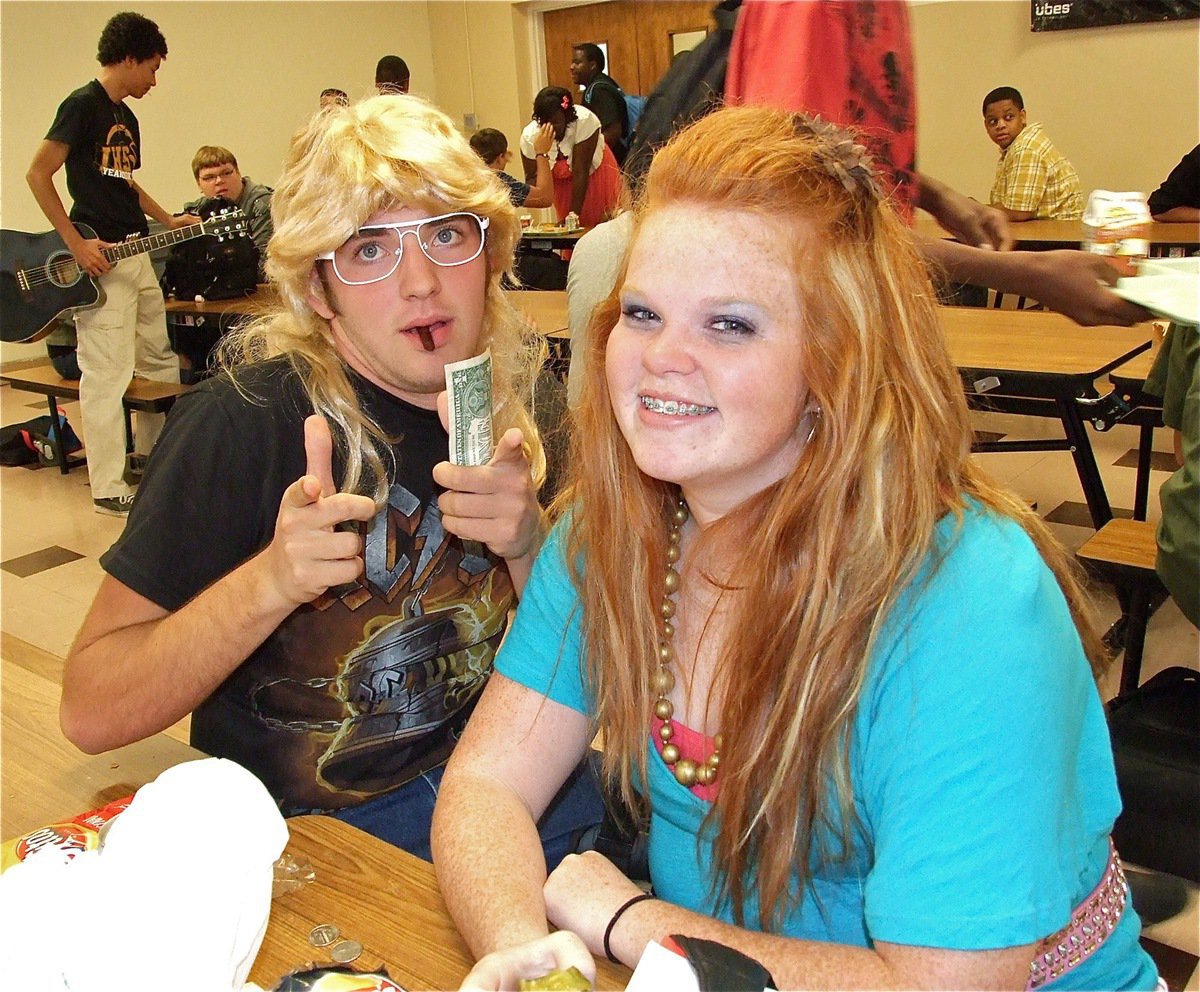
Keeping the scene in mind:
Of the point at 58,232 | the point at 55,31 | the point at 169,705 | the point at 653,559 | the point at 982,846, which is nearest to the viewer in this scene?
the point at 982,846

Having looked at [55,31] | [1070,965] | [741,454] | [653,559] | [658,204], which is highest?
[55,31]

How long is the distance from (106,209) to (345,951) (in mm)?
4915

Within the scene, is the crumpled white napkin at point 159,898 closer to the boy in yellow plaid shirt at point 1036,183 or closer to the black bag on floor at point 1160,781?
the black bag on floor at point 1160,781

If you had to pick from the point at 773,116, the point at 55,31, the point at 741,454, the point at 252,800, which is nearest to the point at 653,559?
the point at 741,454

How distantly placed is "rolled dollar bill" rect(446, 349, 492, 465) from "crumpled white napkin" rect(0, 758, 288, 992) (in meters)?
0.66

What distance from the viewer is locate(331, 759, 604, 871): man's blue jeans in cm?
151

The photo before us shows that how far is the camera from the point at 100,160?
16.2 feet

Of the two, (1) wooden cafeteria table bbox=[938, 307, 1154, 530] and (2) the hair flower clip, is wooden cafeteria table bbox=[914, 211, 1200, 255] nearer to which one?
(1) wooden cafeteria table bbox=[938, 307, 1154, 530]

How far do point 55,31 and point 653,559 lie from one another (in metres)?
8.40

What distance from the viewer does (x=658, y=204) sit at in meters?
1.12

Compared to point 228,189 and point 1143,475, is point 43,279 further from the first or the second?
point 1143,475

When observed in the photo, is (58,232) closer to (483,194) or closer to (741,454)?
(483,194)

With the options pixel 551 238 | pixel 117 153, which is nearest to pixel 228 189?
pixel 117 153

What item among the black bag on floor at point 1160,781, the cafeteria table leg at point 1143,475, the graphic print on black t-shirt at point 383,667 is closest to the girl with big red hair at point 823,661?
the graphic print on black t-shirt at point 383,667
